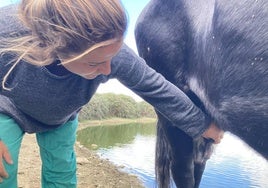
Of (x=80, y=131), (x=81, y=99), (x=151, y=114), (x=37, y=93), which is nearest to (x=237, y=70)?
(x=81, y=99)

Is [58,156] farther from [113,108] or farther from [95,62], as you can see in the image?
[113,108]

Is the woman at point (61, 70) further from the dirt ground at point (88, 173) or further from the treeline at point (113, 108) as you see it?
the treeline at point (113, 108)

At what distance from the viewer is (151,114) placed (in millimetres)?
8578

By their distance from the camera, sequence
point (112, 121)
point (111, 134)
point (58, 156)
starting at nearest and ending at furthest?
1. point (58, 156)
2. point (111, 134)
3. point (112, 121)

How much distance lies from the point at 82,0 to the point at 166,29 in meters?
0.68

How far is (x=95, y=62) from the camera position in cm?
169

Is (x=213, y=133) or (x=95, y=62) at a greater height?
(x=95, y=62)

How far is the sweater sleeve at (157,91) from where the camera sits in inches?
75.1

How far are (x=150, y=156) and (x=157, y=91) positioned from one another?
2.98 metres

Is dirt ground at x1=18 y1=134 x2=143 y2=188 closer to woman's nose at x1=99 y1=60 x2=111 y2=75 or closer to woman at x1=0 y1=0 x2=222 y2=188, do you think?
woman at x1=0 y1=0 x2=222 y2=188

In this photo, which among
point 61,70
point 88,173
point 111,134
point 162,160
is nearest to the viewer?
point 61,70

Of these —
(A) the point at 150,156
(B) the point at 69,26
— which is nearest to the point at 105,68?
(B) the point at 69,26

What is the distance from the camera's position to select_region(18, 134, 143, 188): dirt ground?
12.0 feet

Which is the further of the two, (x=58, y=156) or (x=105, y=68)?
(x=58, y=156)
